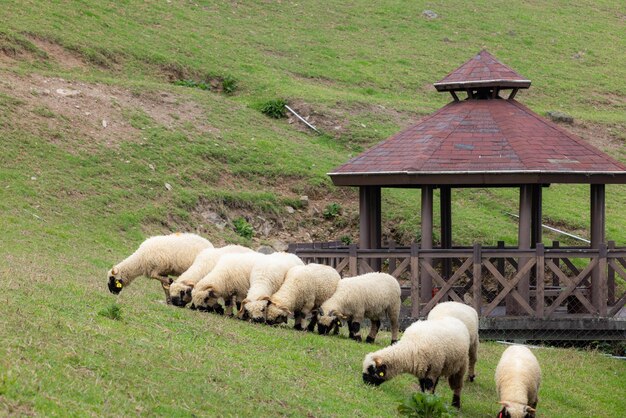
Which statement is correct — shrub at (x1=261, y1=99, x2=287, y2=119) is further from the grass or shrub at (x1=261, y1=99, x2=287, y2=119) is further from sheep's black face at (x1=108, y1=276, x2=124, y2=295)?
sheep's black face at (x1=108, y1=276, x2=124, y2=295)

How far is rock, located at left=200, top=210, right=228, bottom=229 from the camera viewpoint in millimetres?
28641

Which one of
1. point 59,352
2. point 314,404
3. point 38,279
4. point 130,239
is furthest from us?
point 130,239

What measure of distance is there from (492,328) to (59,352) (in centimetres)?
1078

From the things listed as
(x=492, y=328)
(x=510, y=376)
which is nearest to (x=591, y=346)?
(x=492, y=328)

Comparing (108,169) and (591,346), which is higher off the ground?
(108,169)

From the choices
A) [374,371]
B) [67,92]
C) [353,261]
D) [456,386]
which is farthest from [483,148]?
[67,92]

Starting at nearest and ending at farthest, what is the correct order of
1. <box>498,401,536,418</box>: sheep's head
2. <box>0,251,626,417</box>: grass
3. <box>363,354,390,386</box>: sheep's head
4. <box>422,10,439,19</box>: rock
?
<box>0,251,626,417</box>: grass
<box>498,401,536,418</box>: sheep's head
<box>363,354,390,386</box>: sheep's head
<box>422,10,439,19</box>: rock

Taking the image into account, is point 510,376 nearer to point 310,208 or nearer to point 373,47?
point 310,208

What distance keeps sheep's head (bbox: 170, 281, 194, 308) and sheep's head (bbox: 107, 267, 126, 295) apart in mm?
865

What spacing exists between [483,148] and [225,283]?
635 cm

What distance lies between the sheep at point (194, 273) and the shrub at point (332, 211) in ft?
41.8

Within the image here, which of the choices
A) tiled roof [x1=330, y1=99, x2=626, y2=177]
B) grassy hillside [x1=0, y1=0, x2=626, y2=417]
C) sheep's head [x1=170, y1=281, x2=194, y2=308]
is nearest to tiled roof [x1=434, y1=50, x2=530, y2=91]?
tiled roof [x1=330, y1=99, x2=626, y2=177]

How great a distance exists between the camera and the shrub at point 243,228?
28656 mm

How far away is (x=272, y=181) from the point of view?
32.0 metres
